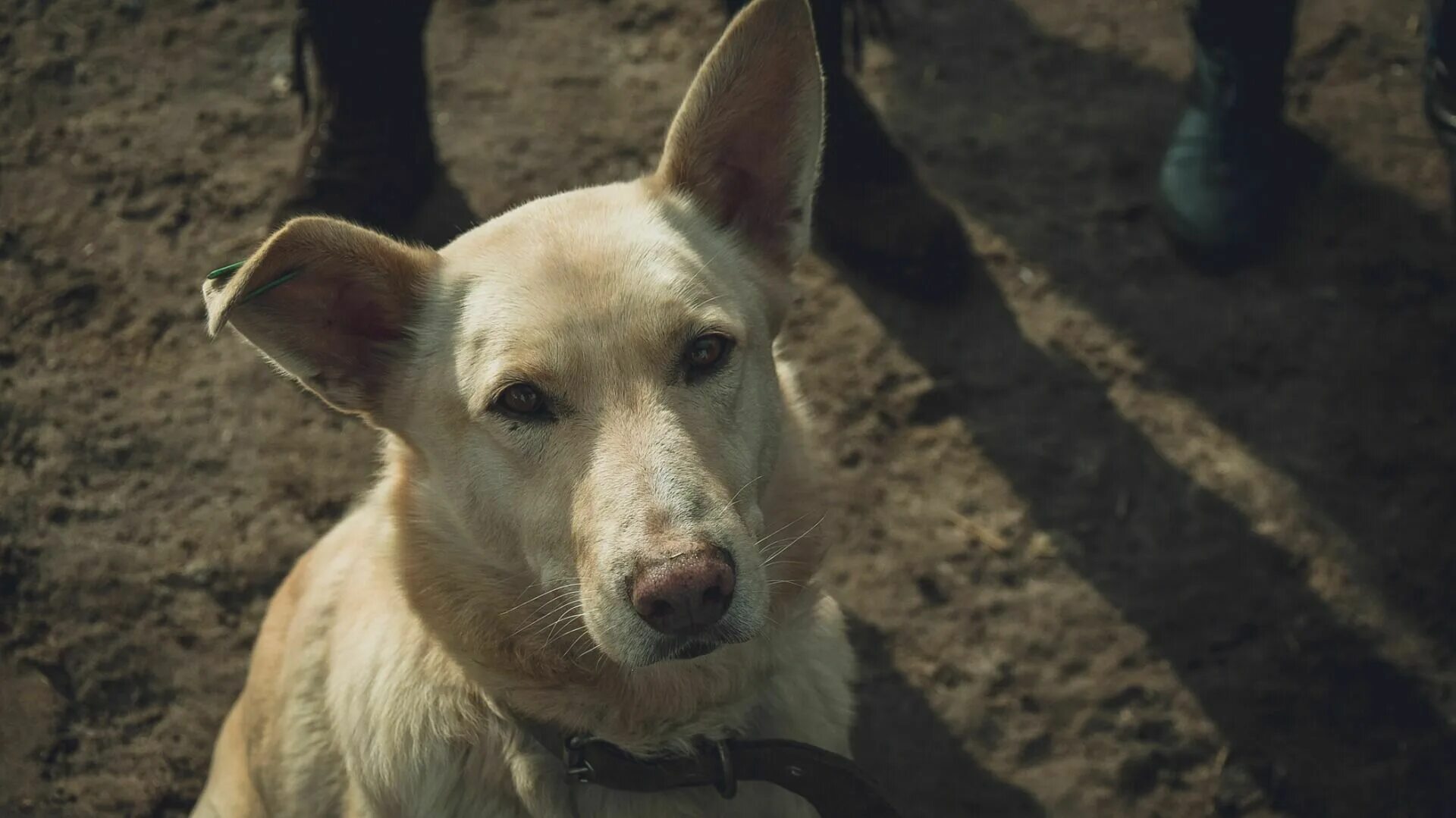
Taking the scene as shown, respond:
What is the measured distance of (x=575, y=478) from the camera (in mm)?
1922

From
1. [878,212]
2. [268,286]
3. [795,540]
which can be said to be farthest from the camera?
[878,212]

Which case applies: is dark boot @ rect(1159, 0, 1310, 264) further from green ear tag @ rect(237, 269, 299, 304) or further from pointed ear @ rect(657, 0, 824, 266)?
green ear tag @ rect(237, 269, 299, 304)

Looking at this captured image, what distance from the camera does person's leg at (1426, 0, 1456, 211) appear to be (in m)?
3.26

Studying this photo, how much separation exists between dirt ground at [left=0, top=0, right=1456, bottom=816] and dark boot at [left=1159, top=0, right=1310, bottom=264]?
0.13 m

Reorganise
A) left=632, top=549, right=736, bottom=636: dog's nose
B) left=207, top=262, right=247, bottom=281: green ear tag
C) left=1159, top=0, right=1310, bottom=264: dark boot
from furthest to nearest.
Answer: left=1159, top=0, right=1310, bottom=264: dark boot → left=207, top=262, right=247, bottom=281: green ear tag → left=632, top=549, right=736, bottom=636: dog's nose

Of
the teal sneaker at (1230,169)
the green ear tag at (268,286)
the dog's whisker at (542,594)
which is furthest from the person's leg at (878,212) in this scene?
the green ear tag at (268,286)

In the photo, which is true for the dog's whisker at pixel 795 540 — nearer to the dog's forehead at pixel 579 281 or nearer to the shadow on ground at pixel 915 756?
the dog's forehead at pixel 579 281

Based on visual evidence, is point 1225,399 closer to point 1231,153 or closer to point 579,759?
point 1231,153

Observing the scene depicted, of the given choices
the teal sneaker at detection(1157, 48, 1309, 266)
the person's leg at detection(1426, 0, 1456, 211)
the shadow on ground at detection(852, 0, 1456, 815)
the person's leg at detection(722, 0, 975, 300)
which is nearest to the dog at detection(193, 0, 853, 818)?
the shadow on ground at detection(852, 0, 1456, 815)

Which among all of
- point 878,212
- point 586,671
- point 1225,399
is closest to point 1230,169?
point 1225,399

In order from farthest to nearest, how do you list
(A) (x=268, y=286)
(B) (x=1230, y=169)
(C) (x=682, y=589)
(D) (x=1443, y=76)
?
(B) (x=1230, y=169) < (D) (x=1443, y=76) < (A) (x=268, y=286) < (C) (x=682, y=589)

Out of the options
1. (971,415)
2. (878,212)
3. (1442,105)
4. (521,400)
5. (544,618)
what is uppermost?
(521,400)

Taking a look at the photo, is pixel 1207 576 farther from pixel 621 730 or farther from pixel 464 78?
pixel 464 78

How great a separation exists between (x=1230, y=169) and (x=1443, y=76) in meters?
0.66
